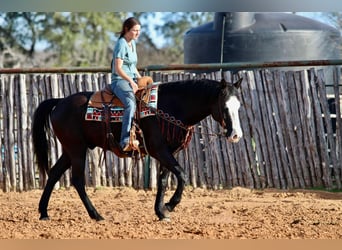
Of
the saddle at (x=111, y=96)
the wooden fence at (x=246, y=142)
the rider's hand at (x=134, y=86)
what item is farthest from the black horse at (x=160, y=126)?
the wooden fence at (x=246, y=142)

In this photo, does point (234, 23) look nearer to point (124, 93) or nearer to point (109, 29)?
point (124, 93)

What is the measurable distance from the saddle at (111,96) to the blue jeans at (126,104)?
0.18 m

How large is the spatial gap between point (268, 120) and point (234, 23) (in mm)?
4658

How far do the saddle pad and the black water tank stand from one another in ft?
21.9

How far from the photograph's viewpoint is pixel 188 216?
9383 millimetres

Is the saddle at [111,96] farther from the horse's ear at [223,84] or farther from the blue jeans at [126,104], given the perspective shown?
the horse's ear at [223,84]

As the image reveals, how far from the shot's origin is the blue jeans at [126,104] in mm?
8812

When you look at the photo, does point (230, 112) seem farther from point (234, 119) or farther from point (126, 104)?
point (126, 104)

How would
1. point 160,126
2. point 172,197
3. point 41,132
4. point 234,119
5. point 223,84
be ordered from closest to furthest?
point 234,119 → point 223,84 → point 172,197 → point 160,126 → point 41,132

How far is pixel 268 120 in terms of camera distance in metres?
Result: 12.1

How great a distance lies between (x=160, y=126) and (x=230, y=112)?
0.98 meters

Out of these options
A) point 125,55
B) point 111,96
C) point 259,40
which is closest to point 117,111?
point 111,96

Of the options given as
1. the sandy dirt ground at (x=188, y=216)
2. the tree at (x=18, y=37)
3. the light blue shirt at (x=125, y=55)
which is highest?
the tree at (x=18, y=37)

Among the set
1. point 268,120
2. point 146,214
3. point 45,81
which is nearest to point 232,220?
point 146,214
